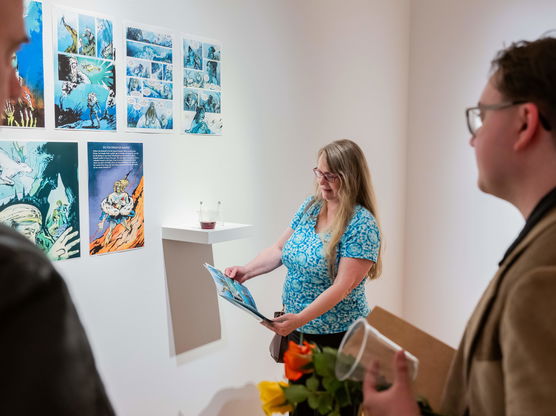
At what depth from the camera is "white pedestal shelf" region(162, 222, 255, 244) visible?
2436mm

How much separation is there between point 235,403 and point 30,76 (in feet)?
6.27

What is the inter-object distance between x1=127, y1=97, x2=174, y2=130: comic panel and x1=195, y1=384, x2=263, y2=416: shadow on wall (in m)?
1.38

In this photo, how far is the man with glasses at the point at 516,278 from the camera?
90cm

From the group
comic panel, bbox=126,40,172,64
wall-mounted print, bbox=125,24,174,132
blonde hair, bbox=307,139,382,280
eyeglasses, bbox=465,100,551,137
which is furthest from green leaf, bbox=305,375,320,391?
comic panel, bbox=126,40,172,64

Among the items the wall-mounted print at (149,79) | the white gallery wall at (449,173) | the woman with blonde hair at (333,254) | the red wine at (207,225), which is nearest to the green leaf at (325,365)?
the woman with blonde hair at (333,254)

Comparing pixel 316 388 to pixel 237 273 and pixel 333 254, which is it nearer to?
pixel 333 254

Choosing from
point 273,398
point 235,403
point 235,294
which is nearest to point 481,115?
point 273,398

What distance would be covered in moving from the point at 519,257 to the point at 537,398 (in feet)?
0.82

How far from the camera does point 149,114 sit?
96.6 inches

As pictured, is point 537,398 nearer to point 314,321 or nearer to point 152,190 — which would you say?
point 314,321

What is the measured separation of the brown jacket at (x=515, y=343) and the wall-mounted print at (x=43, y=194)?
1507 millimetres

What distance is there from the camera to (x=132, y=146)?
240cm

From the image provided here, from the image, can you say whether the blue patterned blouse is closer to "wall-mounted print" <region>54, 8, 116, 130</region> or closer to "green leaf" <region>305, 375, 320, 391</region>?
"wall-mounted print" <region>54, 8, 116, 130</region>

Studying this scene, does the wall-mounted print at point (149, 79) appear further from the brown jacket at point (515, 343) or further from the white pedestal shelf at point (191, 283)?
the brown jacket at point (515, 343)
